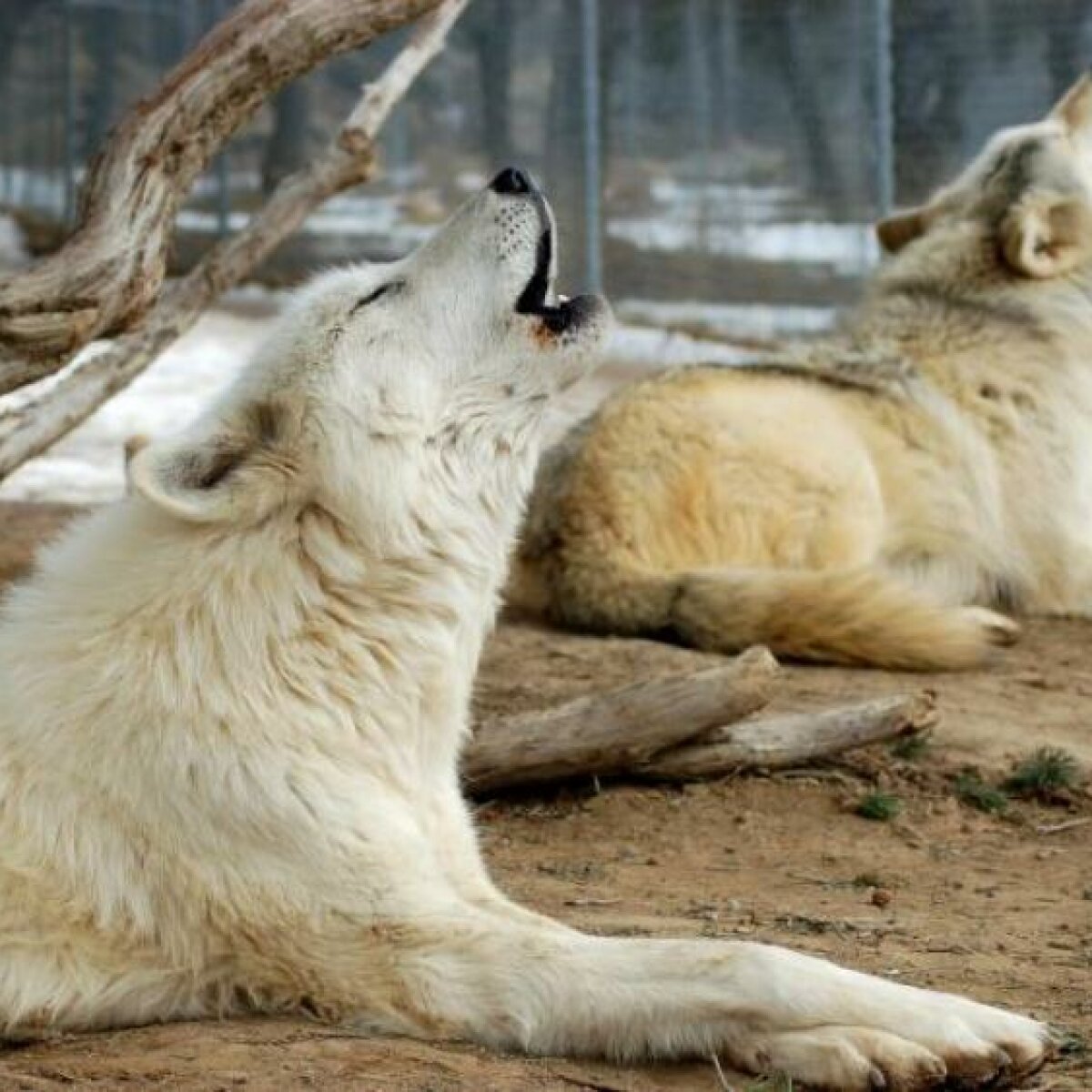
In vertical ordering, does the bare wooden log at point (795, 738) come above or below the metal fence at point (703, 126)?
below

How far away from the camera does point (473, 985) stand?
3.83m

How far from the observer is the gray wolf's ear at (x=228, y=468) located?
4027mm

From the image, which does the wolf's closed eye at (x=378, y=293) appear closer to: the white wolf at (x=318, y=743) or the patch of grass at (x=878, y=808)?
the white wolf at (x=318, y=743)

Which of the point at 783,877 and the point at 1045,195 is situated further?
the point at 1045,195

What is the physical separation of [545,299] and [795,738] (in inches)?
72.5

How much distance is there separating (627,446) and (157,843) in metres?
4.31

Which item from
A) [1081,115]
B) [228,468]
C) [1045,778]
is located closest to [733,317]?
[1081,115]

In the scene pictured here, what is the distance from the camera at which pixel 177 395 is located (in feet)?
45.9

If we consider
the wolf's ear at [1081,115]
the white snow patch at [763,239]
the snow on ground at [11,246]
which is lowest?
the snow on ground at [11,246]

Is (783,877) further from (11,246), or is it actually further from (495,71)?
(11,246)

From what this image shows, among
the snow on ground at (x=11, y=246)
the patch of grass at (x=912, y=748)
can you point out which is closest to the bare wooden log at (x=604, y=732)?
the patch of grass at (x=912, y=748)

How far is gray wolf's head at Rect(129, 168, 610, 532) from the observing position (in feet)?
13.6

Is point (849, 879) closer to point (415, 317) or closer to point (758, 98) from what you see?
point (415, 317)

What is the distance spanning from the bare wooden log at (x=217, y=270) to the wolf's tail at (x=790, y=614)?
1564mm
